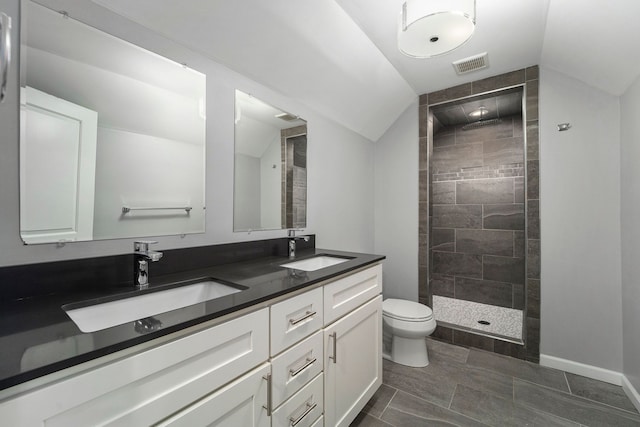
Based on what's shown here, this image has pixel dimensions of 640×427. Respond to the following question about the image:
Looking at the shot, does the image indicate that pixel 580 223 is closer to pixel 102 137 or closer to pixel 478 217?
pixel 478 217

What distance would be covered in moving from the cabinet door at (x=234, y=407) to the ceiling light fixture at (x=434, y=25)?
1628 millimetres

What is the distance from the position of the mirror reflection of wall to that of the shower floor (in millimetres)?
1953

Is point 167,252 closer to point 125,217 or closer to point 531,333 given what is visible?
point 125,217

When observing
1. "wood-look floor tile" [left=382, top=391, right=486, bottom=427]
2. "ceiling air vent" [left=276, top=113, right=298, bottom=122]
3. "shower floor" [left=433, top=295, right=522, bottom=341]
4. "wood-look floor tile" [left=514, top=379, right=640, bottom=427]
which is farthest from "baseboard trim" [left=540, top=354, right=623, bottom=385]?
"ceiling air vent" [left=276, top=113, right=298, bottom=122]

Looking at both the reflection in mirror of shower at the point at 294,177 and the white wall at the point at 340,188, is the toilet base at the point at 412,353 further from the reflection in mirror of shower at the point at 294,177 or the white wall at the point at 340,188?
the reflection in mirror of shower at the point at 294,177

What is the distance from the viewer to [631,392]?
169 centimetres

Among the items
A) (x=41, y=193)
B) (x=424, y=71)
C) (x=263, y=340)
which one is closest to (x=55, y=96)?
(x=41, y=193)

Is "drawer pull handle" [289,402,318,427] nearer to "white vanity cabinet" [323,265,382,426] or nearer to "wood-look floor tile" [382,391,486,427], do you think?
"white vanity cabinet" [323,265,382,426]

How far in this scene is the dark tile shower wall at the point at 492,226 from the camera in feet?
7.03

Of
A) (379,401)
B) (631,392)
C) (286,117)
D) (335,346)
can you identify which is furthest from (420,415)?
(286,117)

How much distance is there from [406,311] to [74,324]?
2053mm

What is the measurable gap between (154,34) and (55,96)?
490 millimetres

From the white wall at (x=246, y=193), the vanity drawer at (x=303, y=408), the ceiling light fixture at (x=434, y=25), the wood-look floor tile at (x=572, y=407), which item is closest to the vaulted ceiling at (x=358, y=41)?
the ceiling light fixture at (x=434, y=25)

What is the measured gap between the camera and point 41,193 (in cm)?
89
